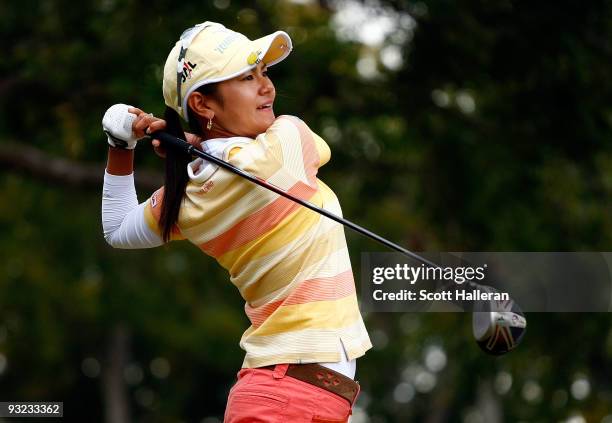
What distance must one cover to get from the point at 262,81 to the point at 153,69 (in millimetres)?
6107

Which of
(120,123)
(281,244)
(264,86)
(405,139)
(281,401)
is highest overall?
(405,139)

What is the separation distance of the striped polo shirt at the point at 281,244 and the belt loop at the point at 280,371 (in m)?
0.02

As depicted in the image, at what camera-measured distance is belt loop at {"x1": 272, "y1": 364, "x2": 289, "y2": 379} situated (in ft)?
12.8

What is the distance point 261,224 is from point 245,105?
38 cm

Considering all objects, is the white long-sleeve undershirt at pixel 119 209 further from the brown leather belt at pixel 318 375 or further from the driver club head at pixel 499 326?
the driver club head at pixel 499 326

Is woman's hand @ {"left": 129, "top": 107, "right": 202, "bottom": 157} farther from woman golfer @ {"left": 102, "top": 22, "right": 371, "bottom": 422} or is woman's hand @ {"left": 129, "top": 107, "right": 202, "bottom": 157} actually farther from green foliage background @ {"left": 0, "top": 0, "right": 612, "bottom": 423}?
green foliage background @ {"left": 0, "top": 0, "right": 612, "bottom": 423}

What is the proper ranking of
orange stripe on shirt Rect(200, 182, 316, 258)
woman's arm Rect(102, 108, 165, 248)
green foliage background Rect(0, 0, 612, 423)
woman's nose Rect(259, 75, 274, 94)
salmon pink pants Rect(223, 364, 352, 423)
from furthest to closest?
1. green foliage background Rect(0, 0, 612, 423)
2. woman's arm Rect(102, 108, 165, 248)
3. woman's nose Rect(259, 75, 274, 94)
4. orange stripe on shirt Rect(200, 182, 316, 258)
5. salmon pink pants Rect(223, 364, 352, 423)

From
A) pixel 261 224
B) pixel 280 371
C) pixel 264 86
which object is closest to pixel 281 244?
pixel 261 224

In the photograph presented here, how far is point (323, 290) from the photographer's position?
12.9ft

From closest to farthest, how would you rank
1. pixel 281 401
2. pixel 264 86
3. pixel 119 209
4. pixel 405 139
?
pixel 281 401 < pixel 264 86 < pixel 119 209 < pixel 405 139

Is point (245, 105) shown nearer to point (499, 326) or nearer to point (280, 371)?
point (280, 371)

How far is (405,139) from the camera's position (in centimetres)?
1382

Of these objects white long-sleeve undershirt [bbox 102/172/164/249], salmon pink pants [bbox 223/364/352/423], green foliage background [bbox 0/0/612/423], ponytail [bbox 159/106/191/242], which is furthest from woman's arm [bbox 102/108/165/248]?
green foliage background [bbox 0/0/612/423]

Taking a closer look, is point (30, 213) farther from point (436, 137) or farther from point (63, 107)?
point (436, 137)
